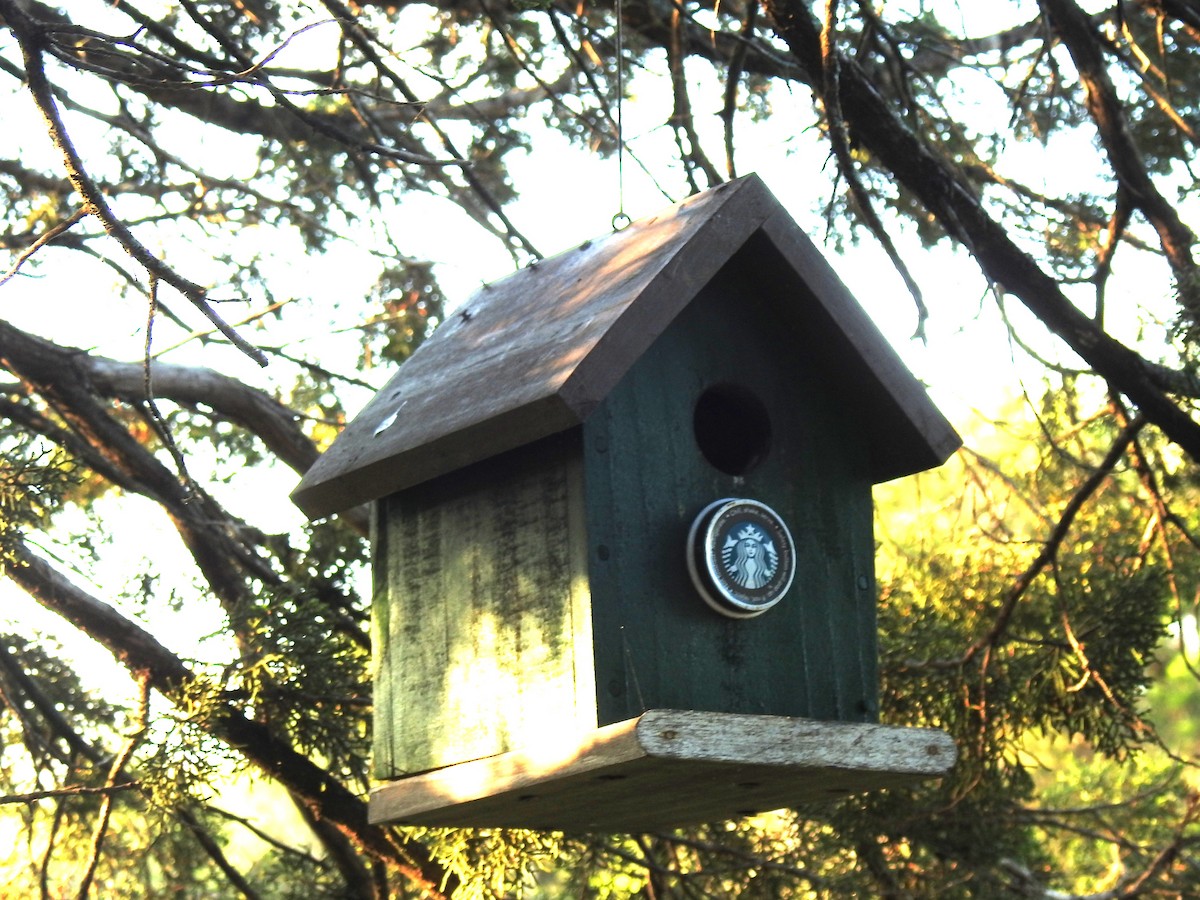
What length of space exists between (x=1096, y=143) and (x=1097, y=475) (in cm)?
196

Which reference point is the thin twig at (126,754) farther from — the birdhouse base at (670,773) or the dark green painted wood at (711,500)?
the dark green painted wood at (711,500)

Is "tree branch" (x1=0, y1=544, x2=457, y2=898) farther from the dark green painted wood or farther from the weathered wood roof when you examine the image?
the dark green painted wood

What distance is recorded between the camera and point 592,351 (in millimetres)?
2850

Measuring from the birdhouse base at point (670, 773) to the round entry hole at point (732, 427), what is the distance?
61 cm

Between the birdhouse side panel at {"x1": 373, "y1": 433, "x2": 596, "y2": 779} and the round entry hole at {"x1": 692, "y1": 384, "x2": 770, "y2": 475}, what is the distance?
1.41 feet

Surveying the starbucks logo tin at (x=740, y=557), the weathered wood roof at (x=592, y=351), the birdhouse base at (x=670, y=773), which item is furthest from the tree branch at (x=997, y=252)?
the birdhouse base at (x=670, y=773)

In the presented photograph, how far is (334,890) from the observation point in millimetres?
5059

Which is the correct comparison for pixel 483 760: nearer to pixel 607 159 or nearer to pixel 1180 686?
pixel 607 159

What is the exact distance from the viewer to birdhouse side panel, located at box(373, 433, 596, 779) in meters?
2.89

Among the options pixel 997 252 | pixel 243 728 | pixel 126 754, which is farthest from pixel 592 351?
pixel 126 754

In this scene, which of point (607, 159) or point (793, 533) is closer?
point (793, 533)

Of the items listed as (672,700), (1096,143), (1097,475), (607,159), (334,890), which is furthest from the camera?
(607,159)

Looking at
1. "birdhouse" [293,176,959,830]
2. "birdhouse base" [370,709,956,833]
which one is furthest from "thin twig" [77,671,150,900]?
"birdhouse base" [370,709,956,833]

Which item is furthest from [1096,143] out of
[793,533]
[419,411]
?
[419,411]
